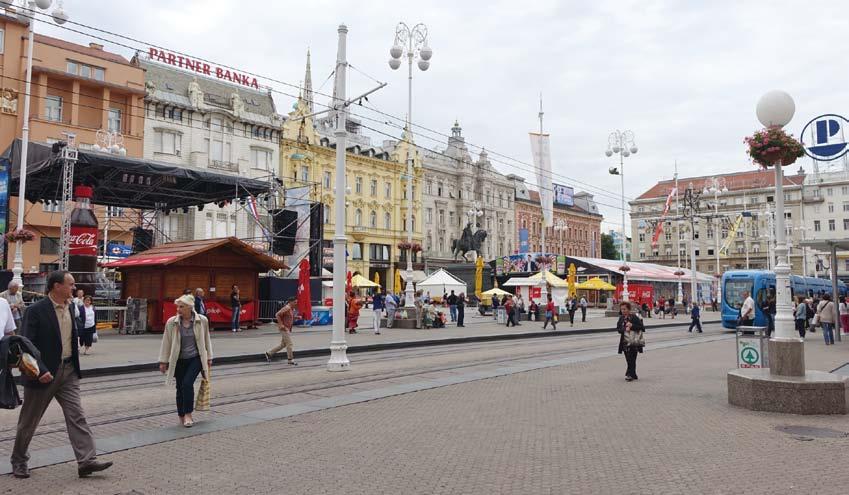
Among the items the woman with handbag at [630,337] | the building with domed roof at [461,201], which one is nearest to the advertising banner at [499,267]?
the building with domed roof at [461,201]

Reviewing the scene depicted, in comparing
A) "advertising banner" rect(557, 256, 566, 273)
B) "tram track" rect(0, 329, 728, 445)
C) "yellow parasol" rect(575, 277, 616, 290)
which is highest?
"advertising banner" rect(557, 256, 566, 273)

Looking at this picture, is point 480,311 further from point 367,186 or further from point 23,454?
point 23,454

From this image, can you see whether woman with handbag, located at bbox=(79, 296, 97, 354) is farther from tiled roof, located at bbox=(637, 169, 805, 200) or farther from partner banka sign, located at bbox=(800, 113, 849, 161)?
tiled roof, located at bbox=(637, 169, 805, 200)

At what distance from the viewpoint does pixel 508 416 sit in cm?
853

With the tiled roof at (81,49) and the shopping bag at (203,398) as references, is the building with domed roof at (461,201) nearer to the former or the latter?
the tiled roof at (81,49)

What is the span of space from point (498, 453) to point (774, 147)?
6481 mm

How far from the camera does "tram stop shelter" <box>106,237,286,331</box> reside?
22.8 m

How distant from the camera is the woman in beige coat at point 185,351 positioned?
25.0 ft

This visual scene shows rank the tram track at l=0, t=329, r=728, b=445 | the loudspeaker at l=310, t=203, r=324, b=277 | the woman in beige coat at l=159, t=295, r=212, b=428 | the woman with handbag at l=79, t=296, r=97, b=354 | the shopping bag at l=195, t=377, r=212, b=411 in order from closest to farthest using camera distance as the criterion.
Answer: the woman in beige coat at l=159, t=295, r=212, b=428
the shopping bag at l=195, t=377, r=212, b=411
the tram track at l=0, t=329, r=728, b=445
the woman with handbag at l=79, t=296, r=97, b=354
the loudspeaker at l=310, t=203, r=324, b=277

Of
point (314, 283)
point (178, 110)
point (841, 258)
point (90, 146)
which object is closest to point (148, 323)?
point (314, 283)

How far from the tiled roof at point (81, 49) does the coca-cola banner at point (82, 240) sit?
21345 mm

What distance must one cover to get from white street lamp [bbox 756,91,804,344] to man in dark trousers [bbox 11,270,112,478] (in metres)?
8.84

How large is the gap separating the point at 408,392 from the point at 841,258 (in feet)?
317

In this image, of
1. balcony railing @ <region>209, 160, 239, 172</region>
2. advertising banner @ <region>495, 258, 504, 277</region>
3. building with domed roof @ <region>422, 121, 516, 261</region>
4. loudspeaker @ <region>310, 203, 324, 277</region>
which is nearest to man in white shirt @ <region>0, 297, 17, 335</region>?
loudspeaker @ <region>310, 203, 324, 277</region>
